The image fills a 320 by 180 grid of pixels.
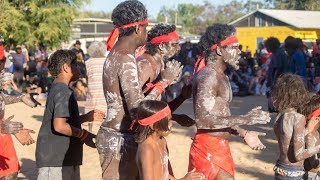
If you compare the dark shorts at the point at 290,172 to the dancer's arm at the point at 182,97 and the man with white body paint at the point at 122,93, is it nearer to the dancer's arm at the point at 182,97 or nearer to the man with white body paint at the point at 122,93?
the dancer's arm at the point at 182,97

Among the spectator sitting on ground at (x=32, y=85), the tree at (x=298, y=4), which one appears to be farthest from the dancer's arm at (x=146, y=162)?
the tree at (x=298, y=4)

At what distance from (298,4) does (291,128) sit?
52.4 meters

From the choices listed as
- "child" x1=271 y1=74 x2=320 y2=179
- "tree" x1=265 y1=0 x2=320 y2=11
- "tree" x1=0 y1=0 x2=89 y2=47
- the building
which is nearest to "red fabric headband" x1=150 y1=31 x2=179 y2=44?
"child" x1=271 y1=74 x2=320 y2=179

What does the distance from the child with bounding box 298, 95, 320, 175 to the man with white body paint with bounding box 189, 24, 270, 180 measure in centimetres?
79

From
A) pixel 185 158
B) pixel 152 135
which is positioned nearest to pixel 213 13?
pixel 185 158

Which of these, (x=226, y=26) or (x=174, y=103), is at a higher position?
(x=226, y=26)

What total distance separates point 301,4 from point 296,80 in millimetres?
51070

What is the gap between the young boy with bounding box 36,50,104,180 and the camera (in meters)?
4.43

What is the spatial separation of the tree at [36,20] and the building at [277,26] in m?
16.0

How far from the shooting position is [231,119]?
4195mm

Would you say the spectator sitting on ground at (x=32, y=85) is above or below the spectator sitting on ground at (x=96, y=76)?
below

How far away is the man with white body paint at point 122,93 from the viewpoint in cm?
385

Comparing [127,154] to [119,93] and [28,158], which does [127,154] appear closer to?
[119,93]

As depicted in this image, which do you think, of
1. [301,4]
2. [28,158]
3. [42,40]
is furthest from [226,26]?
[301,4]
